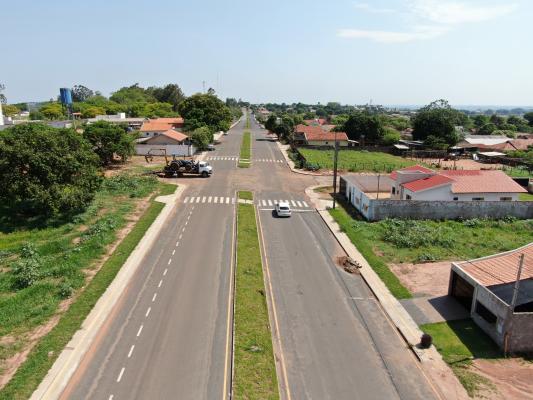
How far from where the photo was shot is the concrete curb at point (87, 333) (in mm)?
19250

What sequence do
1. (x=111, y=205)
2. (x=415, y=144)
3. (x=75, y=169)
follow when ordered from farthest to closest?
1. (x=415, y=144)
2. (x=111, y=205)
3. (x=75, y=169)

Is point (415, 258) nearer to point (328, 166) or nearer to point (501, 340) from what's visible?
point (501, 340)

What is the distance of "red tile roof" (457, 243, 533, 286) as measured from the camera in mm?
26391

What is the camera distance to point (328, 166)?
248 ft

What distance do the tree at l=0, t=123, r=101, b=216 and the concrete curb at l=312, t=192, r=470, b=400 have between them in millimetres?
28684

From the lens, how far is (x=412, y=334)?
2433 cm

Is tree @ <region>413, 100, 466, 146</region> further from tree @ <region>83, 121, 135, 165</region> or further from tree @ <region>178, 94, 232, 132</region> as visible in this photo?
tree @ <region>83, 121, 135, 165</region>

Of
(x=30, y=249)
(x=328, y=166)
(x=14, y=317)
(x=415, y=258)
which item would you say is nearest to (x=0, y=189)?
(x=30, y=249)

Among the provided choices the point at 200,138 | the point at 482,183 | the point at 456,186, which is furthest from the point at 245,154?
the point at 482,183

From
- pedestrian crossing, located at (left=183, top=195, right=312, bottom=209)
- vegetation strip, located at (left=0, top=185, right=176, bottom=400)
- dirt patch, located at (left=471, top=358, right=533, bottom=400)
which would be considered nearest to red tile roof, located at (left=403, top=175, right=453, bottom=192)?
pedestrian crossing, located at (left=183, top=195, right=312, bottom=209)

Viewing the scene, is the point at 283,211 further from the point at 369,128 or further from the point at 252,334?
the point at 369,128

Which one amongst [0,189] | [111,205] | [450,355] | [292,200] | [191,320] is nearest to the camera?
[450,355]

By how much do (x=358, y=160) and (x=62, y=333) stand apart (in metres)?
69.3

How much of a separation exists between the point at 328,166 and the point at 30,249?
52.2m
